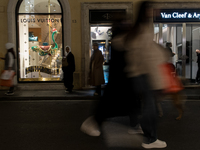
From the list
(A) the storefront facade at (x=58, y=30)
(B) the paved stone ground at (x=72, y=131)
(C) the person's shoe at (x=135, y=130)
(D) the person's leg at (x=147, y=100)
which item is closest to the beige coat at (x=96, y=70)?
(A) the storefront facade at (x=58, y=30)

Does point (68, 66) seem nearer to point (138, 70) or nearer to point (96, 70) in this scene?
point (96, 70)

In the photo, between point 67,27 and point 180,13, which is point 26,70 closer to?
point 67,27

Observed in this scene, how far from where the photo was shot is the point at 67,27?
1107 cm

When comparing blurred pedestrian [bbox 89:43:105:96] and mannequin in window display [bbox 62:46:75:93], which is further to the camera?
mannequin in window display [bbox 62:46:75:93]

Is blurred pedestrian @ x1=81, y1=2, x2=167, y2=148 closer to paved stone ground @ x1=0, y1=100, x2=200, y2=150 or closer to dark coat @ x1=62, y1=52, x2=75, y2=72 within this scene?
paved stone ground @ x1=0, y1=100, x2=200, y2=150

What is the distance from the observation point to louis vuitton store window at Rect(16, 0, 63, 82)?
11445 mm

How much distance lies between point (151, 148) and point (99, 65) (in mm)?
Answer: 5576

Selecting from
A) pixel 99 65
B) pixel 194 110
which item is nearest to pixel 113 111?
pixel 194 110

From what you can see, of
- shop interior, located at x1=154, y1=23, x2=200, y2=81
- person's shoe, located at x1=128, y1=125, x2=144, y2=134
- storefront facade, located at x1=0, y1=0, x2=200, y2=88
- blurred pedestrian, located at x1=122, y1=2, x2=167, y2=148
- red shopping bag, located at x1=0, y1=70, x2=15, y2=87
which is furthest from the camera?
shop interior, located at x1=154, y1=23, x2=200, y2=81

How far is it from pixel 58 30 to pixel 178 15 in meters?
5.28

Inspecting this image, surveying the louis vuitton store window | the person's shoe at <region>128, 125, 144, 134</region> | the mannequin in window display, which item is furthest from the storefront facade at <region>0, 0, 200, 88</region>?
the person's shoe at <region>128, 125, 144, 134</region>

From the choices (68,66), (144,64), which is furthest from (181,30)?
(144,64)

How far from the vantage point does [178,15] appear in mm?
11312

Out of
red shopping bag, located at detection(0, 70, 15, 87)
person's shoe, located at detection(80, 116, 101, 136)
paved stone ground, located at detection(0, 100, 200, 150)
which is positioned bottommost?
paved stone ground, located at detection(0, 100, 200, 150)
